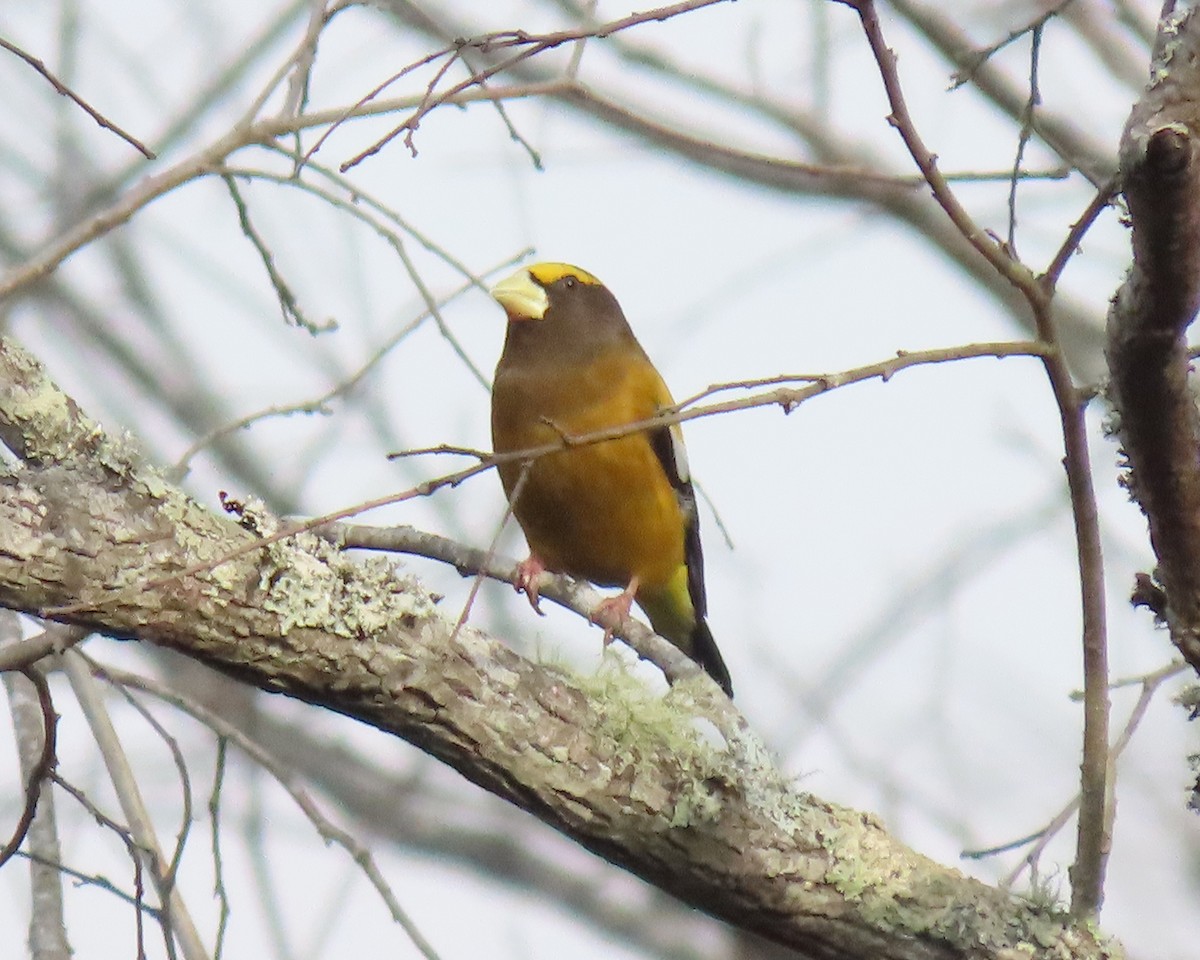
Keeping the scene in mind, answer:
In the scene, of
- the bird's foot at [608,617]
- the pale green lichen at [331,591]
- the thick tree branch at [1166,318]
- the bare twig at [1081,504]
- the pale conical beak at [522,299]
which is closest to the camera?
the thick tree branch at [1166,318]

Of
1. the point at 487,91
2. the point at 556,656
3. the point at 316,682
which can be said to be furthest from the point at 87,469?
the point at 487,91

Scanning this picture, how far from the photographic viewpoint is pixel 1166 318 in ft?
6.54

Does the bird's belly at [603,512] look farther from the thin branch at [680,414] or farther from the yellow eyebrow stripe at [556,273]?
the thin branch at [680,414]

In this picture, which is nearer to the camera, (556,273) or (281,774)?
(281,774)

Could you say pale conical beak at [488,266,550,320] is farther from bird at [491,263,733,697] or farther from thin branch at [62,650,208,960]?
thin branch at [62,650,208,960]

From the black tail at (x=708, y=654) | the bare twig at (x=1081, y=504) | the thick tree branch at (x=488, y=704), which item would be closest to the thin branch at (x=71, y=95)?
the thick tree branch at (x=488, y=704)

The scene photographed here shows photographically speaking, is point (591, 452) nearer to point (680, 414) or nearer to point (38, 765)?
point (38, 765)

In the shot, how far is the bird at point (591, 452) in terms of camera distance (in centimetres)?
457

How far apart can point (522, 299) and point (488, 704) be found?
9.08 ft

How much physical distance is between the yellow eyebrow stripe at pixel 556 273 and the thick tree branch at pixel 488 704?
8.84 ft

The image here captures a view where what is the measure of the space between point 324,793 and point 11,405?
244 inches

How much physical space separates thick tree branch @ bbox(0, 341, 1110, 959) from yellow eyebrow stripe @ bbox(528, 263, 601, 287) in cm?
269

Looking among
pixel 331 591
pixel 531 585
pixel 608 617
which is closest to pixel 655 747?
pixel 331 591

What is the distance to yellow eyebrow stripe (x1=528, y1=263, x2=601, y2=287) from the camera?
16.9 ft
